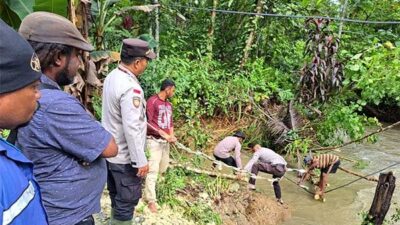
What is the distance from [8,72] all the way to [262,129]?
840 cm

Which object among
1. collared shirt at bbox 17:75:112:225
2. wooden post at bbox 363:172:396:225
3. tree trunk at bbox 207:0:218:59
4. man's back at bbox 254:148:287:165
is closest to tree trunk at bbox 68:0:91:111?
collared shirt at bbox 17:75:112:225

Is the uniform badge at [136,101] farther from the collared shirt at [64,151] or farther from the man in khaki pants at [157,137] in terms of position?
the man in khaki pants at [157,137]

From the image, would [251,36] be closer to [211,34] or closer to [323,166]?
[211,34]

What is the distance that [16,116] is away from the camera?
3.56 feet

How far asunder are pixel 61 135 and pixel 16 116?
0.65 meters

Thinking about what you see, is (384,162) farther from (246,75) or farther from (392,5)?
(392,5)

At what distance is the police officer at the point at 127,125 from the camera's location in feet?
9.48

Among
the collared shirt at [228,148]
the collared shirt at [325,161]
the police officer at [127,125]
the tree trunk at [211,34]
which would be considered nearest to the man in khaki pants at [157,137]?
the police officer at [127,125]

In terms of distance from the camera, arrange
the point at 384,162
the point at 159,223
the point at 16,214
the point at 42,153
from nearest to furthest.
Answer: the point at 16,214, the point at 42,153, the point at 159,223, the point at 384,162

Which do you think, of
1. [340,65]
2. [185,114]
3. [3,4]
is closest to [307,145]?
[340,65]

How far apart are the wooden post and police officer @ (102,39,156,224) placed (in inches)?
99.5

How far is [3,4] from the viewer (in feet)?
12.6

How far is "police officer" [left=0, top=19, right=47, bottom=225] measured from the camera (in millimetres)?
921

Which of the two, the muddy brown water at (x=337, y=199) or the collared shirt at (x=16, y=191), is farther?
the muddy brown water at (x=337, y=199)
